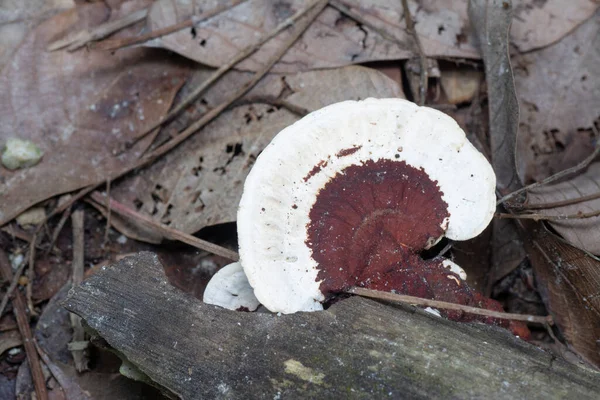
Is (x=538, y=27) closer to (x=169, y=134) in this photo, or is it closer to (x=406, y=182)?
(x=406, y=182)

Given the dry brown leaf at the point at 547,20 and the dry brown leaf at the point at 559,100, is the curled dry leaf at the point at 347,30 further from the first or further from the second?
the dry brown leaf at the point at 559,100

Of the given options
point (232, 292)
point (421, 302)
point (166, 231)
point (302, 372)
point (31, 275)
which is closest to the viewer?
point (302, 372)

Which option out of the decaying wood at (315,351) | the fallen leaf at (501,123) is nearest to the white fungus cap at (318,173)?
the decaying wood at (315,351)

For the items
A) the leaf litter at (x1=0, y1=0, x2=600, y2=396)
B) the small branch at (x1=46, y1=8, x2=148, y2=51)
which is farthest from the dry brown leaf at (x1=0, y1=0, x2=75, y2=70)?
the small branch at (x1=46, y1=8, x2=148, y2=51)

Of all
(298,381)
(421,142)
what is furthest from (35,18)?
(298,381)

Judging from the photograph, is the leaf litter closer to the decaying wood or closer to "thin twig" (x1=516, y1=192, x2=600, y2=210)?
"thin twig" (x1=516, y1=192, x2=600, y2=210)

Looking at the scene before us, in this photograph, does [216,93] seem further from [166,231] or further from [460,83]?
[460,83]

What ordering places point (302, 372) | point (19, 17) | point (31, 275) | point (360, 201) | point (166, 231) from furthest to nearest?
point (19, 17), point (31, 275), point (166, 231), point (360, 201), point (302, 372)

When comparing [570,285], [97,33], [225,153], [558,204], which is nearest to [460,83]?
[558,204]
